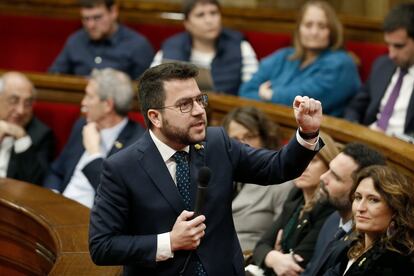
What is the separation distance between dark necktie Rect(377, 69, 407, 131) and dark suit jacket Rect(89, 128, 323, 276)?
4.93 feet

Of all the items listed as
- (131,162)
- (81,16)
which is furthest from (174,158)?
(81,16)

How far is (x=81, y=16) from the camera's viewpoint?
4.90 metres

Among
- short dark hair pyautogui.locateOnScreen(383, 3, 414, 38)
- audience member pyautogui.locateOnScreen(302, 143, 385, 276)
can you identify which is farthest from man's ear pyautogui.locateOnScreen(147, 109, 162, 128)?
short dark hair pyautogui.locateOnScreen(383, 3, 414, 38)

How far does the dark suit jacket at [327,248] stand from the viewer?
256 centimetres

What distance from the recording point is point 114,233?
2.08m

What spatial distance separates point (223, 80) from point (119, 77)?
2.01 ft

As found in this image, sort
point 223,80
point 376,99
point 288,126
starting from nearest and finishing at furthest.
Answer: point 288,126
point 376,99
point 223,80

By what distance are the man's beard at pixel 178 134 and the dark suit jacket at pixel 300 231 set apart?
0.87 metres

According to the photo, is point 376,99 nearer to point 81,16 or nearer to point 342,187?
point 342,187

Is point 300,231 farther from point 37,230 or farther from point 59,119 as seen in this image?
point 59,119

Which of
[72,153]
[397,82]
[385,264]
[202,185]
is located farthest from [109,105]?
[202,185]

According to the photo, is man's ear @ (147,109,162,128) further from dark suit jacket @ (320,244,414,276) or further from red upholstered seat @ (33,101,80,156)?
red upholstered seat @ (33,101,80,156)

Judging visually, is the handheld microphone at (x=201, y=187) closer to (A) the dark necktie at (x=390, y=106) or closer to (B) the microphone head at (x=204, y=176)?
(B) the microphone head at (x=204, y=176)

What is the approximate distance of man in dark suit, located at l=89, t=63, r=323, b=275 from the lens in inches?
80.7
